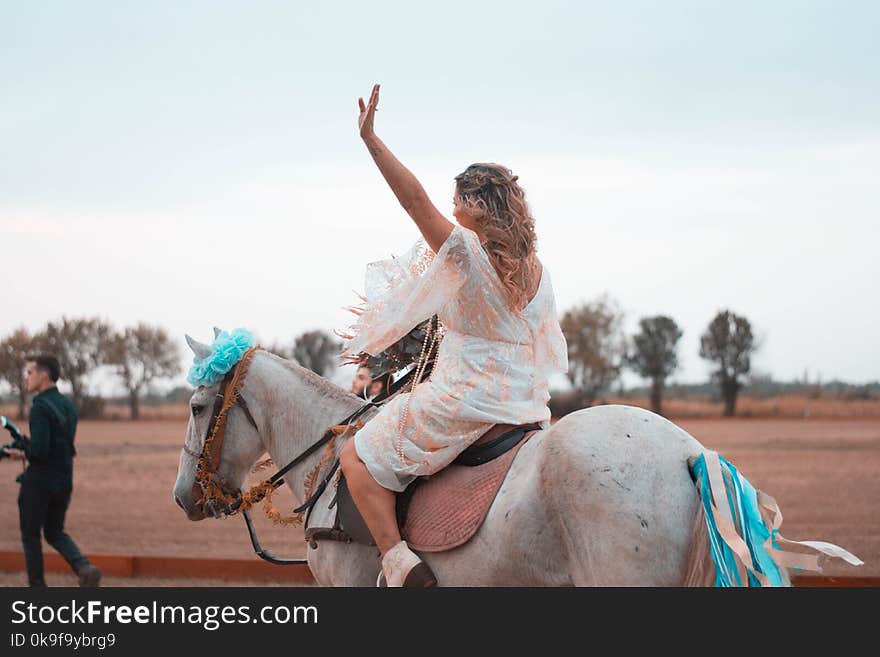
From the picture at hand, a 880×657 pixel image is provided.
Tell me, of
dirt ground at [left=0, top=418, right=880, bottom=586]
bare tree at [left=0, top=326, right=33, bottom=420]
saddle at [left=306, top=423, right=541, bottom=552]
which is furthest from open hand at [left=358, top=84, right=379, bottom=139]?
bare tree at [left=0, top=326, right=33, bottom=420]

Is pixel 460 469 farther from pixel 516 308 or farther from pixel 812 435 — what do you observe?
pixel 812 435

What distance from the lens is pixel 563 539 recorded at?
331 centimetres

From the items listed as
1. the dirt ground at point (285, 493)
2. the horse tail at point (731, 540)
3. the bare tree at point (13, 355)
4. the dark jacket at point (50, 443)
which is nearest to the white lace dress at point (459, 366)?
the horse tail at point (731, 540)

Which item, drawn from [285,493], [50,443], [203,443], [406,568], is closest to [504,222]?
[406,568]

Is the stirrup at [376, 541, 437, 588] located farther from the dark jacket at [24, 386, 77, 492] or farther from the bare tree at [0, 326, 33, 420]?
the bare tree at [0, 326, 33, 420]

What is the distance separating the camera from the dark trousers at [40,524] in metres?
8.23

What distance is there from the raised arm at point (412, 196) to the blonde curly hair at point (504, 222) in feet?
0.49

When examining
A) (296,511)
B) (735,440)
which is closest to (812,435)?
(735,440)

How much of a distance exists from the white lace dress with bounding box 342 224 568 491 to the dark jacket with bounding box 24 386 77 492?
5286mm

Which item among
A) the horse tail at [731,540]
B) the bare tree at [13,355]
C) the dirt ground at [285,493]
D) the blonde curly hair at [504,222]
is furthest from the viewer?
the bare tree at [13,355]

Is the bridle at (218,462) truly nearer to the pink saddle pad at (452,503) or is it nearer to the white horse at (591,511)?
the pink saddle pad at (452,503)

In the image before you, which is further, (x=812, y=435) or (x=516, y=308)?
(x=812, y=435)

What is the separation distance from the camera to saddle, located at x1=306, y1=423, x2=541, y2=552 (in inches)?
140
